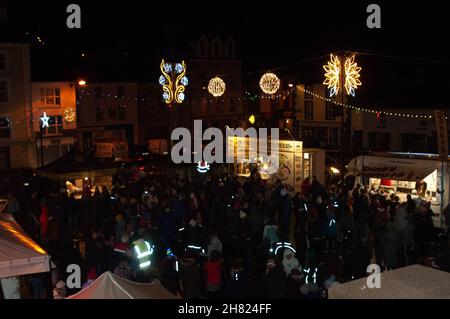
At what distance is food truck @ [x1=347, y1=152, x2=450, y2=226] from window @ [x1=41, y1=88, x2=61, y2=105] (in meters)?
20.6

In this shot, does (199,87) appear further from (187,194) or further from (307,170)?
(187,194)

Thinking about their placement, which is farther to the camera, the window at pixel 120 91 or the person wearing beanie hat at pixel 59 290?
the window at pixel 120 91

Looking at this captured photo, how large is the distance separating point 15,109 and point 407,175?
22825mm

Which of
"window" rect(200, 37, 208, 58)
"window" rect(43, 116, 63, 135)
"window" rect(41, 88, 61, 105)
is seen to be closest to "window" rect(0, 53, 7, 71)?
"window" rect(41, 88, 61, 105)

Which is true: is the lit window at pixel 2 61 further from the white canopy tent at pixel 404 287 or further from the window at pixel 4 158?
the white canopy tent at pixel 404 287

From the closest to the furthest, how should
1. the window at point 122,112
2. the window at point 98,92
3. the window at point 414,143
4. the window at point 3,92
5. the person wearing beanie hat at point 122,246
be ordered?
the person wearing beanie hat at point 122,246 < the window at point 3,92 < the window at point 414,143 < the window at point 98,92 < the window at point 122,112

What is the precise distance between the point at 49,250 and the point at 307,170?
41.1 ft

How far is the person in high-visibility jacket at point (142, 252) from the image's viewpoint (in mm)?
10688

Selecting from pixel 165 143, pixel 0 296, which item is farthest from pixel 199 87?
pixel 0 296

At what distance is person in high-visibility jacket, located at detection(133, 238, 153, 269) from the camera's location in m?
10.7

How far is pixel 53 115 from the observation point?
33500 millimetres

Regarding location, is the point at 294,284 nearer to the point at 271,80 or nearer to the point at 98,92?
the point at 271,80

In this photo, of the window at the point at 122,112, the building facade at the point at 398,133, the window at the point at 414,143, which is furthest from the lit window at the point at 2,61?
the window at the point at 414,143

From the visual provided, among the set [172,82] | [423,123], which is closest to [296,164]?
[172,82]
